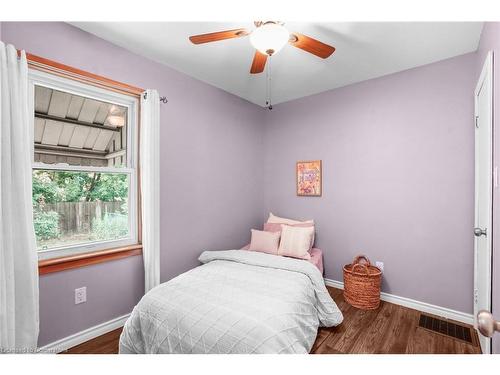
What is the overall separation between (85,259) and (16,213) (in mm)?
620

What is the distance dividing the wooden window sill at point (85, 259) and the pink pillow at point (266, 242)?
1323 millimetres

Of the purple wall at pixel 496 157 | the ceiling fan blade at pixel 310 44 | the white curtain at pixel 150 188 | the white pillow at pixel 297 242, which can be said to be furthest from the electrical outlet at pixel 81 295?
the purple wall at pixel 496 157

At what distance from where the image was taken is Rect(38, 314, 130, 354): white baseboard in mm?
1828

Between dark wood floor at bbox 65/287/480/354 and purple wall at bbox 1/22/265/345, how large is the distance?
23 centimetres

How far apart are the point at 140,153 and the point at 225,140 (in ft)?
3.75

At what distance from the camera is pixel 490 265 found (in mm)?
1536

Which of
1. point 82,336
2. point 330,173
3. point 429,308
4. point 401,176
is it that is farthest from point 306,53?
point 82,336

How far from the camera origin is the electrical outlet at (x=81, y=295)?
6.45 ft

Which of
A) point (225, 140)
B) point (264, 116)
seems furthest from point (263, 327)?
point (264, 116)

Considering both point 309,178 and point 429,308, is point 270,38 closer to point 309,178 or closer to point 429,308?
point 309,178

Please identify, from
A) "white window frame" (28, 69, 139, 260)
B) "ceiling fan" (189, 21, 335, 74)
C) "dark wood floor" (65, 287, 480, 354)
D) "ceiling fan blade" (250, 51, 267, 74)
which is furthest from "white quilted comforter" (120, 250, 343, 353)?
"ceiling fan blade" (250, 51, 267, 74)

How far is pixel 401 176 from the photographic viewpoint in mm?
2607

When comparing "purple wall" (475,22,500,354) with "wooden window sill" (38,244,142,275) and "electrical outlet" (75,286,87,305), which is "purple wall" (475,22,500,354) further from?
"electrical outlet" (75,286,87,305)
